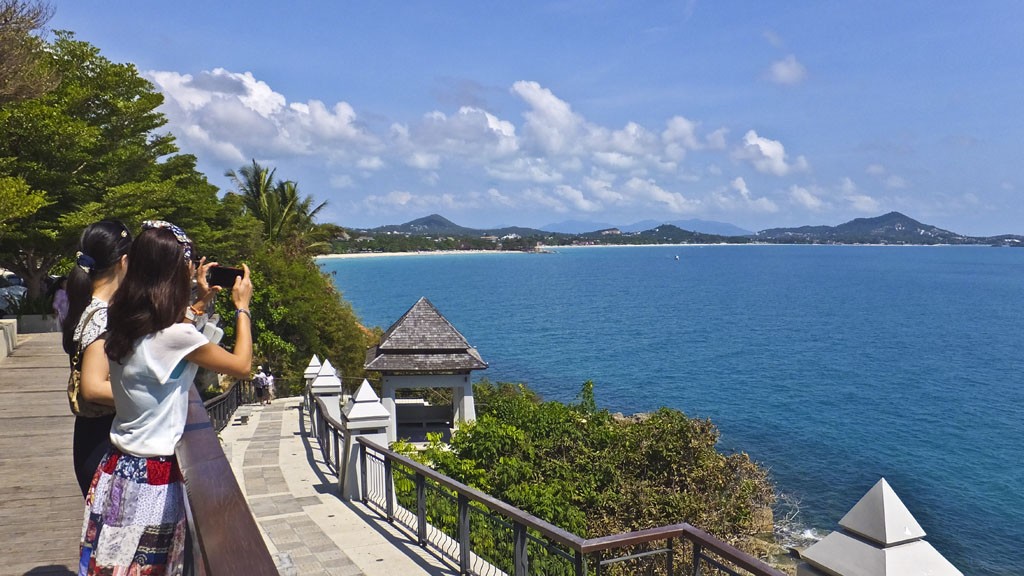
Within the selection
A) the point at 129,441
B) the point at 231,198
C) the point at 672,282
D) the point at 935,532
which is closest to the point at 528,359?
the point at 231,198

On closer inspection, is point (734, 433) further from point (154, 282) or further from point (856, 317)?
point (856, 317)

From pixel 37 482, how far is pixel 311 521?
10.6 feet

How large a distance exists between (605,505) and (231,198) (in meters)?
43.6

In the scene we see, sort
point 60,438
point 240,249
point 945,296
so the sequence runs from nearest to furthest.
→ point 60,438 < point 240,249 < point 945,296

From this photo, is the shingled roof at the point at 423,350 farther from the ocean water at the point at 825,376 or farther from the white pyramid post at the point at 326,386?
the ocean water at the point at 825,376

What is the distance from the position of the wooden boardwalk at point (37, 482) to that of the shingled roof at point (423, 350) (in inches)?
370

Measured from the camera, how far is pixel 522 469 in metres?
12.9

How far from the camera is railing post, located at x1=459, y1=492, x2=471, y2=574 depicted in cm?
682

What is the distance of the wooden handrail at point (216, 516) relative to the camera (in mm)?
1758

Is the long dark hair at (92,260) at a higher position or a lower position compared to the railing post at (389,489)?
higher

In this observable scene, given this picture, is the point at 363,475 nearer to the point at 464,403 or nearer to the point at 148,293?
the point at 148,293

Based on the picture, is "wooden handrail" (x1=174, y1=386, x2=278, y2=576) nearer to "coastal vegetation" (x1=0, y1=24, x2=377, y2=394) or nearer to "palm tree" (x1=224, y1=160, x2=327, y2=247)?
"coastal vegetation" (x1=0, y1=24, x2=377, y2=394)

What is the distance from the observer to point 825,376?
42.4 metres

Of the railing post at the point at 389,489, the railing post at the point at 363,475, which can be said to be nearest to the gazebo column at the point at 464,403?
the railing post at the point at 363,475
